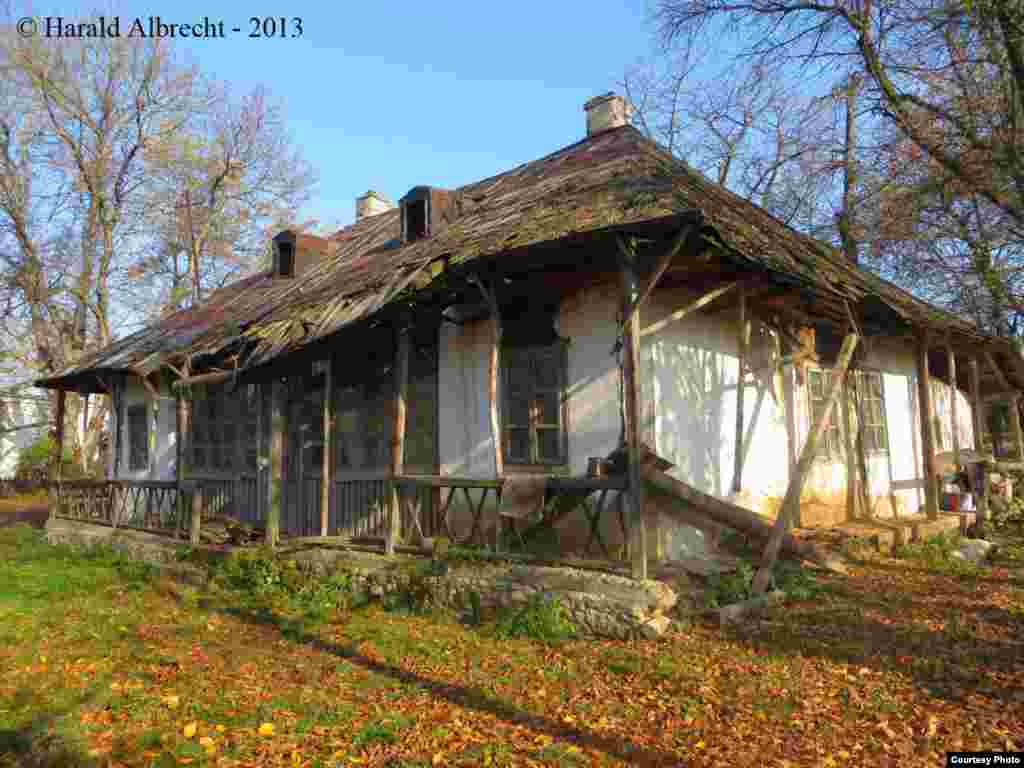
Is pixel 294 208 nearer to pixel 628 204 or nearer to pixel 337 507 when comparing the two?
pixel 337 507

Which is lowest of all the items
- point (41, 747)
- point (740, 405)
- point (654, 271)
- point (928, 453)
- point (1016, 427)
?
point (41, 747)

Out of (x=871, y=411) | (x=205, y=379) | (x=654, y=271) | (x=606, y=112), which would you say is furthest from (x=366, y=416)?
(x=871, y=411)

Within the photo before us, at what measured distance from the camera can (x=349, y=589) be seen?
7941 mm

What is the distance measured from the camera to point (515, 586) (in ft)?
21.9

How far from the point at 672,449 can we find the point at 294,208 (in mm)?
25260

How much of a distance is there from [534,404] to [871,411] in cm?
614

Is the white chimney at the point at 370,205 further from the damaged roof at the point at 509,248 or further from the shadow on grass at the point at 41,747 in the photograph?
the shadow on grass at the point at 41,747

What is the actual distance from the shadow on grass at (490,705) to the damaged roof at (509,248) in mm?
3484

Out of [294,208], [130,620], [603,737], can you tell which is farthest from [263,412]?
[294,208]

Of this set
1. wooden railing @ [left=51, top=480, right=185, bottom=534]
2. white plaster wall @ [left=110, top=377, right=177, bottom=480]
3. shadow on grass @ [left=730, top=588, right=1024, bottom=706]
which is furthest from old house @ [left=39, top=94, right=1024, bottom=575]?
shadow on grass @ [left=730, top=588, right=1024, bottom=706]

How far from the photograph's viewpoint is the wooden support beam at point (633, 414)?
19.9ft

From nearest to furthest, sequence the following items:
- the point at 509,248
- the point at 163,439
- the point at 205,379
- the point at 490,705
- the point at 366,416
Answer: the point at 490,705 < the point at 509,248 < the point at 205,379 < the point at 366,416 < the point at 163,439

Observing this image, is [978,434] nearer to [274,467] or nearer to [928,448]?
[928,448]

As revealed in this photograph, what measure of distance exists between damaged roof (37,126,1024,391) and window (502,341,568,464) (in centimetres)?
147
